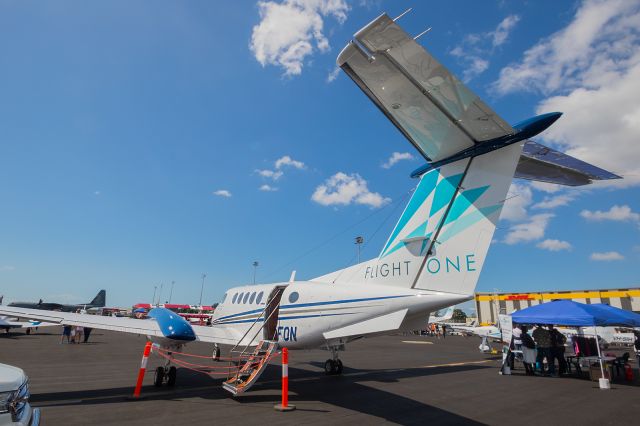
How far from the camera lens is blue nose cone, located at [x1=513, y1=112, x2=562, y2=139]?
584cm

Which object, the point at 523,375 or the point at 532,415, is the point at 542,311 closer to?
the point at 523,375

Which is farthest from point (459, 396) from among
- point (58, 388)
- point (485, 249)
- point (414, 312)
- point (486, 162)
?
point (58, 388)

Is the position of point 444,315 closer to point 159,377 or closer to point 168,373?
point 168,373

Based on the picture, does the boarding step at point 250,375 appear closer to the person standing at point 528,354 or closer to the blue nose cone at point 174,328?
the blue nose cone at point 174,328

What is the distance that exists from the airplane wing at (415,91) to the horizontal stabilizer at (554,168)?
4.32ft

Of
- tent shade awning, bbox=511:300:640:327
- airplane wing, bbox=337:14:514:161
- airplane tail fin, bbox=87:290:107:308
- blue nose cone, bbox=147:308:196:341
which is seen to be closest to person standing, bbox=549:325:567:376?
tent shade awning, bbox=511:300:640:327

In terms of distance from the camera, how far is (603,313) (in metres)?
12.1

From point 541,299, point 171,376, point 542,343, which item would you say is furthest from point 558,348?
point 541,299

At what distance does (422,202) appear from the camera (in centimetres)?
768

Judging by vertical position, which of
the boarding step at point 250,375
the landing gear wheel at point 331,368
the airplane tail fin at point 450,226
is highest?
the airplane tail fin at point 450,226

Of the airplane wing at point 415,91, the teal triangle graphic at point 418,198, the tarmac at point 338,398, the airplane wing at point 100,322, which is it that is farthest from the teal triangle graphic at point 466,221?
the airplane wing at point 100,322

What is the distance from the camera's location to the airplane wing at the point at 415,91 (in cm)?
479

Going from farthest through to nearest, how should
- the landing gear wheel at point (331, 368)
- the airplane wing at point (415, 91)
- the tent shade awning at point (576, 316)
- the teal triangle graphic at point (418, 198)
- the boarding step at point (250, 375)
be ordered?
the landing gear wheel at point (331, 368)
the tent shade awning at point (576, 316)
the boarding step at point (250, 375)
the teal triangle graphic at point (418, 198)
the airplane wing at point (415, 91)

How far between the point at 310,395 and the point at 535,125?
7.99 m
